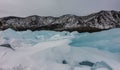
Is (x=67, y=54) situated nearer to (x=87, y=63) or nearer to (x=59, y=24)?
(x=87, y=63)

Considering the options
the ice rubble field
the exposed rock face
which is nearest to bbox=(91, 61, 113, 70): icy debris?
the ice rubble field

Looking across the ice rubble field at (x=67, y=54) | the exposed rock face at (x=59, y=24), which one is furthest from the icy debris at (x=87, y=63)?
the exposed rock face at (x=59, y=24)

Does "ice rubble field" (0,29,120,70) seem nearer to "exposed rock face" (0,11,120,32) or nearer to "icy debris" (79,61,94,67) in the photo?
"icy debris" (79,61,94,67)

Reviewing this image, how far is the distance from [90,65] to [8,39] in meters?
1.50

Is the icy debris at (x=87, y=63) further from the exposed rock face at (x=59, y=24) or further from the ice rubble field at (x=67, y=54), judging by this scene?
the exposed rock face at (x=59, y=24)

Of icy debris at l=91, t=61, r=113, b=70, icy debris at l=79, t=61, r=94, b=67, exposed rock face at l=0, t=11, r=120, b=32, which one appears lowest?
exposed rock face at l=0, t=11, r=120, b=32

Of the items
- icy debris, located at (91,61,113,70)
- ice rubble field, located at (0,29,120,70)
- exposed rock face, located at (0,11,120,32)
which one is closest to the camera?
icy debris, located at (91,61,113,70)

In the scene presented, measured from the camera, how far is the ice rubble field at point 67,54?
8.41 ft

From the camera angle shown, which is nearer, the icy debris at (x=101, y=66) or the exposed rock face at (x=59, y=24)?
the icy debris at (x=101, y=66)

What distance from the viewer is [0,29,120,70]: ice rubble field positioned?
2.56 meters

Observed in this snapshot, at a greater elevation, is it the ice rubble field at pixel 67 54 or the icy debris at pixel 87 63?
the ice rubble field at pixel 67 54

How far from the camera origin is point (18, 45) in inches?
130

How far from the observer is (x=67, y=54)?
8.96ft

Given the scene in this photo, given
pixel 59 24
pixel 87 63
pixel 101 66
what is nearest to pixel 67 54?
pixel 87 63
